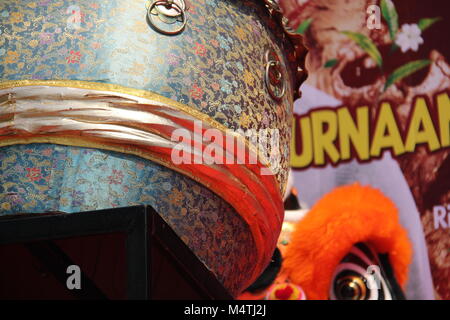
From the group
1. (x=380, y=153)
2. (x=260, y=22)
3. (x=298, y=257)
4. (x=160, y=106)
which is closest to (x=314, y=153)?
(x=380, y=153)

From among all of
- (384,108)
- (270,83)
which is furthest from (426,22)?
(270,83)

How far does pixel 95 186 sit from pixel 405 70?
227 centimetres

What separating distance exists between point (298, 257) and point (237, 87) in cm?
138

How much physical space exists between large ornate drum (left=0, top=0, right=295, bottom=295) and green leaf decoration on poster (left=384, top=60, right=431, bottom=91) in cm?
201

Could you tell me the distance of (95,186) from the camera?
1.11 m

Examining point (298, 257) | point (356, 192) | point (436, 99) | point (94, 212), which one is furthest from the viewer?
point (436, 99)

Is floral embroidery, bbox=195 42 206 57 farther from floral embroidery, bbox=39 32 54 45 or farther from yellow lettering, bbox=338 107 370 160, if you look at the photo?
yellow lettering, bbox=338 107 370 160

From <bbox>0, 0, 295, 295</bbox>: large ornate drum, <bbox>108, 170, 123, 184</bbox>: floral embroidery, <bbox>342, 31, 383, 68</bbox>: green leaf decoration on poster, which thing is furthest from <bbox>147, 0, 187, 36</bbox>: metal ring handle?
<bbox>342, 31, 383, 68</bbox>: green leaf decoration on poster

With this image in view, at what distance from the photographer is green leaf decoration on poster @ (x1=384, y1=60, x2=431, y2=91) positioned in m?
3.17

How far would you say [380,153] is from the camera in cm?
315

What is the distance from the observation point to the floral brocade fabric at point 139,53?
1.15m

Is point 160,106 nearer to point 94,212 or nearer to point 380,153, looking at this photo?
point 94,212

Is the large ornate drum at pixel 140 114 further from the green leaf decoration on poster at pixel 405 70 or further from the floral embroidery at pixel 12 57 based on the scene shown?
the green leaf decoration on poster at pixel 405 70

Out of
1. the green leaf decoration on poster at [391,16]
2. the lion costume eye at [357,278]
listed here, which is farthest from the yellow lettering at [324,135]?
the lion costume eye at [357,278]
